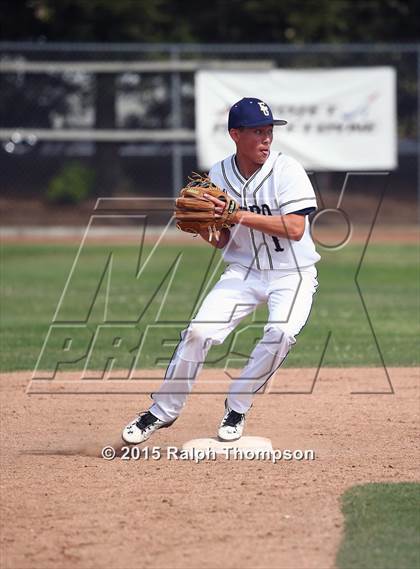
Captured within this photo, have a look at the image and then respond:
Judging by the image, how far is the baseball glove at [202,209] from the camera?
20.3 ft

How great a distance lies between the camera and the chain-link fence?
754 inches

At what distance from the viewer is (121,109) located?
68.0 ft

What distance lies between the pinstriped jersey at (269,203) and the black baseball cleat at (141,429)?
109cm

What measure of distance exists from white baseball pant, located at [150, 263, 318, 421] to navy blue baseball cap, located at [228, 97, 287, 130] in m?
0.88

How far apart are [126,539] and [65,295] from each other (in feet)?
30.0

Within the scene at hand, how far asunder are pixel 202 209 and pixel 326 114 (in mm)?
12992

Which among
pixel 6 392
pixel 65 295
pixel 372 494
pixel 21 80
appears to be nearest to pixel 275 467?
pixel 372 494

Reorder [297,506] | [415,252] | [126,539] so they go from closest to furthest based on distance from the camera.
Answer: [126,539]
[297,506]
[415,252]

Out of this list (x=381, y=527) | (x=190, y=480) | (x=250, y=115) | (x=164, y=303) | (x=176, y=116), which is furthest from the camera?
(x=176, y=116)

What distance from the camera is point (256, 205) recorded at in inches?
257

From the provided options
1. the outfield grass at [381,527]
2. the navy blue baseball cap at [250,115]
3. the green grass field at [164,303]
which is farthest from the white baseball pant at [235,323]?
the green grass field at [164,303]

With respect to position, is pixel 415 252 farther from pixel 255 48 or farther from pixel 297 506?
pixel 297 506

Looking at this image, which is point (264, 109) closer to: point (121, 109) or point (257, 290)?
point (257, 290)

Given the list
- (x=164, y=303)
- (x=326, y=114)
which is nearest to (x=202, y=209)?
(x=164, y=303)
